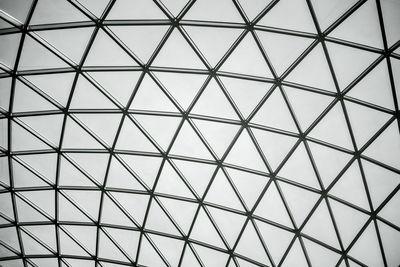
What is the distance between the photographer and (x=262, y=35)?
46.4 feet

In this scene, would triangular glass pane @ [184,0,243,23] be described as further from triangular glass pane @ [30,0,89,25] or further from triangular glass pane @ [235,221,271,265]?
triangular glass pane @ [235,221,271,265]

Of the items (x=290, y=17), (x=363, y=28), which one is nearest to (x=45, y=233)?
(x=290, y=17)

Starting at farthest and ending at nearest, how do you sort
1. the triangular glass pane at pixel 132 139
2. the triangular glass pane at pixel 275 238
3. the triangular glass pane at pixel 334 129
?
the triangular glass pane at pixel 275 238
the triangular glass pane at pixel 132 139
the triangular glass pane at pixel 334 129

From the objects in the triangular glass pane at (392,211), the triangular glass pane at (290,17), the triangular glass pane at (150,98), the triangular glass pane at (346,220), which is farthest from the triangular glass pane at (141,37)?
the triangular glass pane at (392,211)

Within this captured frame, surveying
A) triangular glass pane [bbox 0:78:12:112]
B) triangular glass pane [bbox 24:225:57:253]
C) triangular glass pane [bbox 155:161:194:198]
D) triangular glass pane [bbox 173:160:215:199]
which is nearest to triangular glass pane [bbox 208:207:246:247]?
triangular glass pane [bbox 173:160:215:199]

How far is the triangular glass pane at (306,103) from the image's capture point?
15234 millimetres

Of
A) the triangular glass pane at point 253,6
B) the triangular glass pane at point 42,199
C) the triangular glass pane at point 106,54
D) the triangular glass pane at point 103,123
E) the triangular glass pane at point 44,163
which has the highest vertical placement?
the triangular glass pane at point 253,6

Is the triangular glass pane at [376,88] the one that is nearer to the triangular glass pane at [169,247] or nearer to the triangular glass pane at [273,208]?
the triangular glass pane at [273,208]

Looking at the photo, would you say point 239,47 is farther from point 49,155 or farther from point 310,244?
point 49,155

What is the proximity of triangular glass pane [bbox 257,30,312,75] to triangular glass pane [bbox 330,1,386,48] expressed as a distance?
4.55 feet

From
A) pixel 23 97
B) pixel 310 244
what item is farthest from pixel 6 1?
pixel 310 244

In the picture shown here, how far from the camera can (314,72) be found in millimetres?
14633

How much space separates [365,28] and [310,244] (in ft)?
39.9

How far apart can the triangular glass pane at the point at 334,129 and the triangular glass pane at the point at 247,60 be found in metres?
3.60
